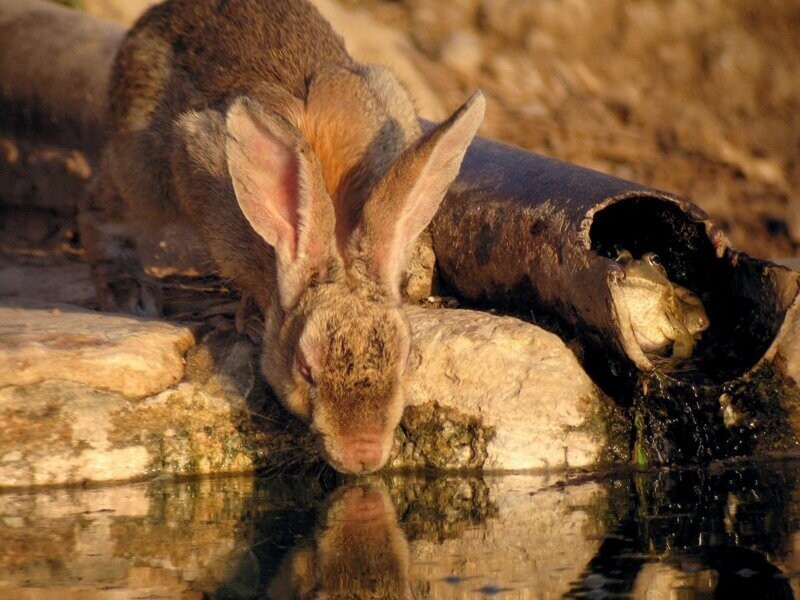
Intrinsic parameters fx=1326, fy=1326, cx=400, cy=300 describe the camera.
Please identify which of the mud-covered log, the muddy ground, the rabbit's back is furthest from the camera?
the muddy ground

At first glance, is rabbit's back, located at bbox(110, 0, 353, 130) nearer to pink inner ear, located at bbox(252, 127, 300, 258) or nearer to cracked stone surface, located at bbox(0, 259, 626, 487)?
pink inner ear, located at bbox(252, 127, 300, 258)

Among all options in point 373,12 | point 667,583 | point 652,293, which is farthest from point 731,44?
point 667,583

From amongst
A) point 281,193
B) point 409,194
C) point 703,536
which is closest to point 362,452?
point 409,194

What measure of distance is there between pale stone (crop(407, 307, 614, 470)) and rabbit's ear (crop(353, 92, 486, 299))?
441mm

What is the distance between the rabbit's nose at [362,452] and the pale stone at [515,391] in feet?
2.33

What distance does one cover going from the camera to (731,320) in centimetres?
629

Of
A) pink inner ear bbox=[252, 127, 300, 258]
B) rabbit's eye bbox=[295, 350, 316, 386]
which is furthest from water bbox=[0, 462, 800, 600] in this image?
pink inner ear bbox=[252, 127, 300, 258]

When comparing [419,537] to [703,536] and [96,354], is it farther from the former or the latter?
[96,354]

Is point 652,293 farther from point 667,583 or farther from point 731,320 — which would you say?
point 667,583

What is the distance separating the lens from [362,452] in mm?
5215

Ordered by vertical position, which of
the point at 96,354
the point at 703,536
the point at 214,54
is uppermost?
the point at 214,54

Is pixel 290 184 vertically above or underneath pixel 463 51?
underneath

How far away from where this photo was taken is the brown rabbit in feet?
17.7

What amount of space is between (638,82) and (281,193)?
6843 mm
